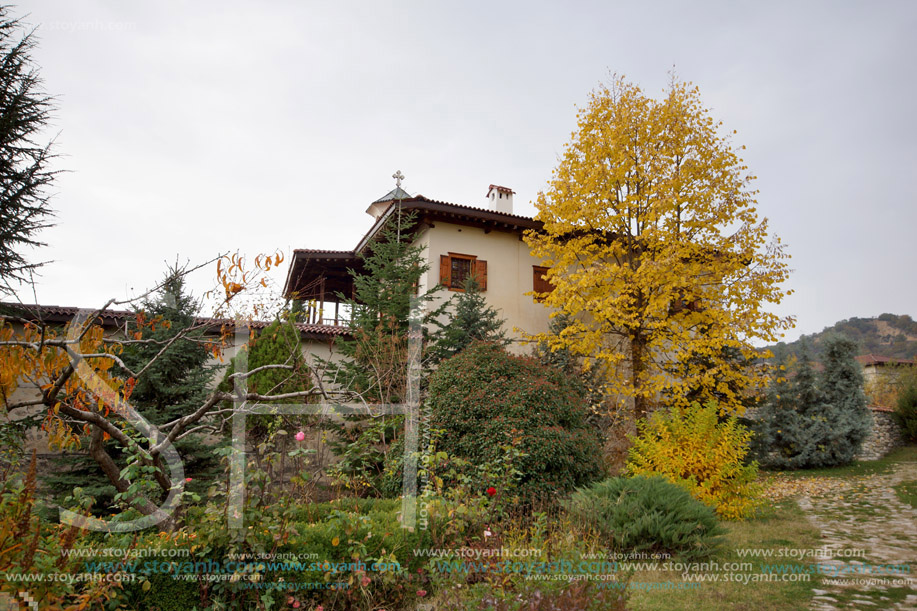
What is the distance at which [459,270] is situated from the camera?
13953 millimetres

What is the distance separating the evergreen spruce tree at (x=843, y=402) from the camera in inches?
580

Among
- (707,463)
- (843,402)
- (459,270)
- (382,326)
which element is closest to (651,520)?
(707,463)

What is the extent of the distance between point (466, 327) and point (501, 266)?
3.57 metres

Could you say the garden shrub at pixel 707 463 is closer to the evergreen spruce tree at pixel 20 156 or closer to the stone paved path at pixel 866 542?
the stone paved path at pixel 866 542

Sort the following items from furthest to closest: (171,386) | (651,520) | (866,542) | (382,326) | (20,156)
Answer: (20,156)
(382,326)
(171,386)
(866,542)
(651,520)

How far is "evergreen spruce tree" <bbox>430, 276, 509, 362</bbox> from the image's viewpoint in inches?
432

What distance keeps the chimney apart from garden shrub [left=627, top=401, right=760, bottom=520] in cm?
1059

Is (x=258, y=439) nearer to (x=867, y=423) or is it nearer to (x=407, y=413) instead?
(x=407, y=413)

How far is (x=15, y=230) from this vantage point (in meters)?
10.2

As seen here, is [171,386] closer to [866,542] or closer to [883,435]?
[866,542]

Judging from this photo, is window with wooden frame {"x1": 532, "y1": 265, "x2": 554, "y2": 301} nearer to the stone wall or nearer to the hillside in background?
the stone wall

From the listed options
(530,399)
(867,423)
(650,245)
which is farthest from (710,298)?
(867,423)

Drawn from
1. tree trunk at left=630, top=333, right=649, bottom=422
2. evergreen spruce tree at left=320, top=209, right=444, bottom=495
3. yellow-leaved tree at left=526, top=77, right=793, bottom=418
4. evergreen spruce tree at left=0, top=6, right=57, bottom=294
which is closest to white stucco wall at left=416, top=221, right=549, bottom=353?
evergreen spruce tree at left=320, top=209, right=444, bottom=495

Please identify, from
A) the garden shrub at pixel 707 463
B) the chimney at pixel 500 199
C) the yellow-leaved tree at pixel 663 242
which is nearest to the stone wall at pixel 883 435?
the yellow-leaved tree at pixel 663 242
